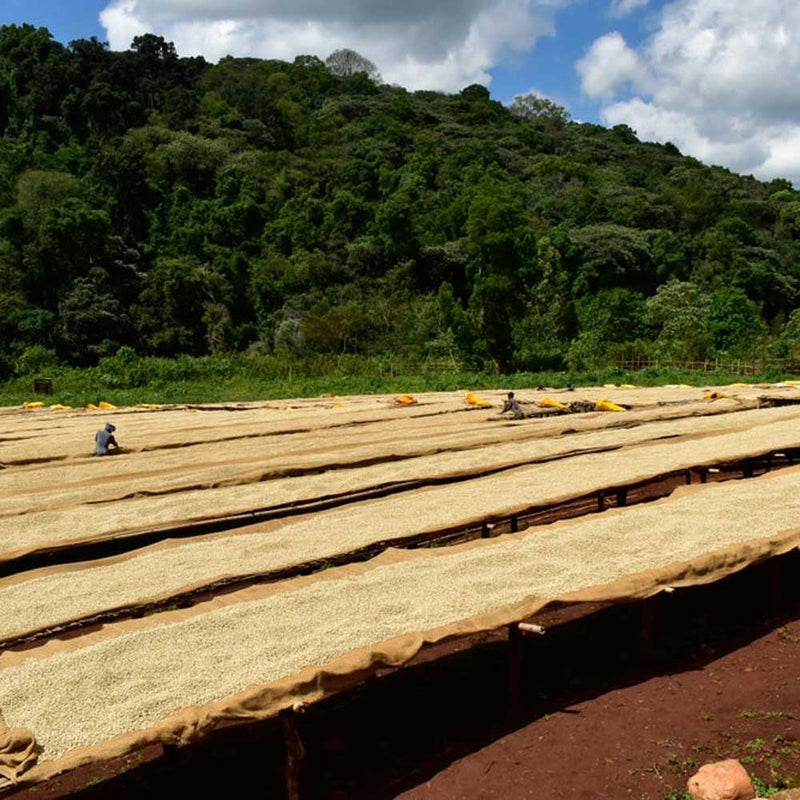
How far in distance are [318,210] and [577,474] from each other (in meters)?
44.8

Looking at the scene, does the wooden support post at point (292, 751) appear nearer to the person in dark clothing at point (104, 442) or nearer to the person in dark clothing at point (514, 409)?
the person in dark clothing at point (104, 442)

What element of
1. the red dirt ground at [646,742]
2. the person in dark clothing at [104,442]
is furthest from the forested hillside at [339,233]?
the red dirt ground at [646,742]

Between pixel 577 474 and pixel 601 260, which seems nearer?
pixel 577 474

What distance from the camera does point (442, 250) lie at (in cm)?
4938

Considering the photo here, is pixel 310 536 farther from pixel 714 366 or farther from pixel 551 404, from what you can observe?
pixel 714 366

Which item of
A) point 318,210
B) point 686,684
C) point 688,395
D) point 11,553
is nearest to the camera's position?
point 686,684

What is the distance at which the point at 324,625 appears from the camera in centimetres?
558

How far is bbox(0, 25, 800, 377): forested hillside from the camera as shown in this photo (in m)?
39.6

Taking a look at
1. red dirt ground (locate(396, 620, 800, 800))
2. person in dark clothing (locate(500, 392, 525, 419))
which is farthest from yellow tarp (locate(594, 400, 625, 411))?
red dirt ground (locate(396, 620, 800, 800))

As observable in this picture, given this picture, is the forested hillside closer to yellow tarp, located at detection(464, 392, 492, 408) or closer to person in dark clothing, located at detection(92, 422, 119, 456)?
yellow tarp, located at detection(464, 392, 492, 408)

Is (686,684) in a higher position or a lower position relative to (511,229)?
lower

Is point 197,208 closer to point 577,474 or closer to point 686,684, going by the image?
point 577,474

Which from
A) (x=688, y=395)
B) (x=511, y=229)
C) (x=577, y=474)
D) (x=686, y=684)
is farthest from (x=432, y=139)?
(x=686, y=684)

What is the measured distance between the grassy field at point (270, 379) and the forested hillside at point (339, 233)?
3.08 metres
